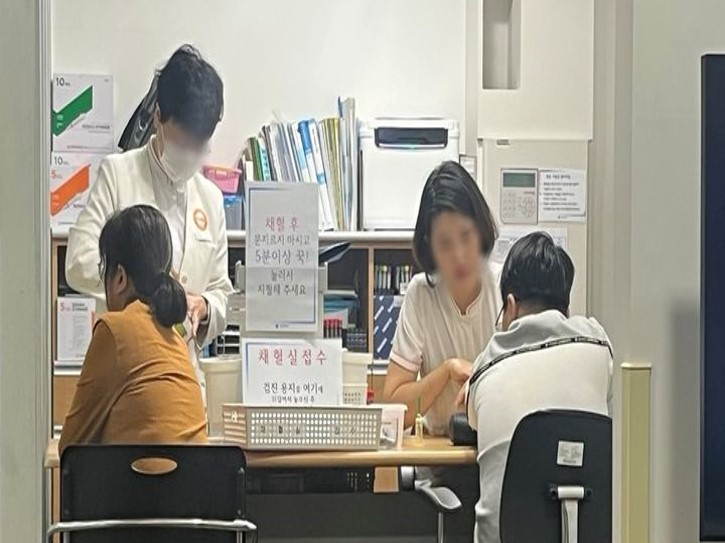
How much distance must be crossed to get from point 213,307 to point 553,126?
5.18 feet

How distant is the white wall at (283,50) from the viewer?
433 cm

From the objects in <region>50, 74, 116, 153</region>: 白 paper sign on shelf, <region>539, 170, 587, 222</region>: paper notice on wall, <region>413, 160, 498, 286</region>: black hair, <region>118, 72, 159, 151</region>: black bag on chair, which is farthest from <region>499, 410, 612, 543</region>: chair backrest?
<region>50, 74, 116, 153</region>: 白 paper sign on shelf

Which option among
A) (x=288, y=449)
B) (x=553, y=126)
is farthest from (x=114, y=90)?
(x=288, y=449)

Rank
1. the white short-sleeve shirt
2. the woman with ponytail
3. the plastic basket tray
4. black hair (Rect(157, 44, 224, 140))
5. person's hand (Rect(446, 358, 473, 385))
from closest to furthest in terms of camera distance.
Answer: the woman with ponytail, the plastic basket tray, person's hand (Rect(446, 358, 473, 385)), the white short-sleeve shirt, black hair (Rect(157, 44, 224, 140))

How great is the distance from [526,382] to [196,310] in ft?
4.00

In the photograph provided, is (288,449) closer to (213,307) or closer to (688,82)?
(213,307)

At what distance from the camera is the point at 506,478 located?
257 cm

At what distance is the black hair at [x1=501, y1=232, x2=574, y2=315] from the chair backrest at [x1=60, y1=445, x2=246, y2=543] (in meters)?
1.28

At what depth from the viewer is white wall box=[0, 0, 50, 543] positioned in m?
2.48

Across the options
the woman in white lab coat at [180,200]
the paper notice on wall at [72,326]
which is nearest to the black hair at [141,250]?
the woman in white lab coat at [180,200]

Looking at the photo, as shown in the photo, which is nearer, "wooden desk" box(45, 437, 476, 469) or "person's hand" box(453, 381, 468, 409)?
"wooden desk" box(45, 437, 476, 469)

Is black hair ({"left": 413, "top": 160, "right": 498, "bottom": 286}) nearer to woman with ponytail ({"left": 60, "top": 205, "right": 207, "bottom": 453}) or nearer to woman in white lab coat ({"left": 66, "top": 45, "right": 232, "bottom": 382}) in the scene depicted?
woman in white lab coat ({"left": 66, "top": 45, "right": 232, "bottom": 382})

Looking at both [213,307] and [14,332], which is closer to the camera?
[14,332]

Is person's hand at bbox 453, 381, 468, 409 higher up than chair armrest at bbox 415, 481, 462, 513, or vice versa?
person's hand at bbox 453, 381, 468, 409
